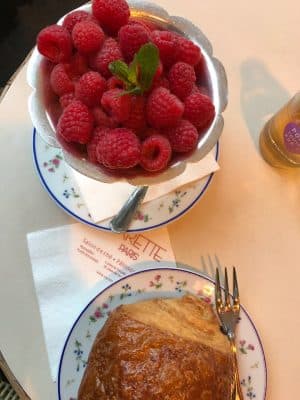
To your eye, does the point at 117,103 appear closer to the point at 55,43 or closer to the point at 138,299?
the point at 55,43

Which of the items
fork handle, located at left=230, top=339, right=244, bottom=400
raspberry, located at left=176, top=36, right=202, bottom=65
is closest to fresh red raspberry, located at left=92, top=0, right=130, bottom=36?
raspberry, located at left=176, top=36, right=202, bottom=65

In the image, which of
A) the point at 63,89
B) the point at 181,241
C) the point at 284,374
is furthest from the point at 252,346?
the point at 63,89

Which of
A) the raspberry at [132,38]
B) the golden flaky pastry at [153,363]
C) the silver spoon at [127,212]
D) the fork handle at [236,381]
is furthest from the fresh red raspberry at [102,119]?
the fork handle at [236,381]

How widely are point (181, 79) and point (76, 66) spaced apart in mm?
179

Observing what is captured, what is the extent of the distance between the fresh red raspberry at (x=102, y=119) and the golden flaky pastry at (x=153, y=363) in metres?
0.34

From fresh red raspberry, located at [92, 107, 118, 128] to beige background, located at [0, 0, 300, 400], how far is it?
0.97 feet

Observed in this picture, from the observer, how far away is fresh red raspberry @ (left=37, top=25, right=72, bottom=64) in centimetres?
85

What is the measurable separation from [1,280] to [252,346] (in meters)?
0.51

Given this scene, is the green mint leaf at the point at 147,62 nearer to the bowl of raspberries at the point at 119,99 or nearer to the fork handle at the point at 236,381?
the bowl of raspberries at the point at 119,99

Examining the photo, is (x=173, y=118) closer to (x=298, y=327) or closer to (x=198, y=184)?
(x=198, y=184)

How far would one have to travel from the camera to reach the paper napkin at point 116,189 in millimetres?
1063

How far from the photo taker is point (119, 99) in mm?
807

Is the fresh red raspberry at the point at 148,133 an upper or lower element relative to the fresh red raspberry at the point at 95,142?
upper

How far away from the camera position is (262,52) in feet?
4.02
